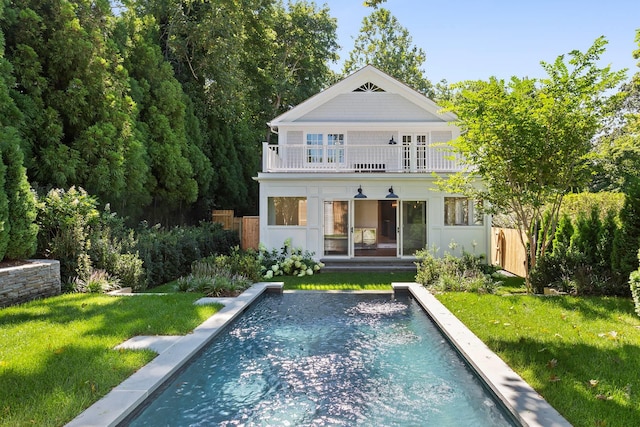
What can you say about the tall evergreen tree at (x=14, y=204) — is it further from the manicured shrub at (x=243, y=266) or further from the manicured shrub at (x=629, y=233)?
the manicured shrub at (x=629, y=233)

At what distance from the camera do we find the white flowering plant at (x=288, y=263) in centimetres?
1261

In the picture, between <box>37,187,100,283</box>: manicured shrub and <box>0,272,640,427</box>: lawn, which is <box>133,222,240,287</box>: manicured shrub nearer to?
<box>37,187,100,283</box>: manicured shrub

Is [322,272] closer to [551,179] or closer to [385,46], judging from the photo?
[551,179]

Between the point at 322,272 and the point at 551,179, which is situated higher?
the point at 551,179

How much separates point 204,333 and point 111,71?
9.02 m

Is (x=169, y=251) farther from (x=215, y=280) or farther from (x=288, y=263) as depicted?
(x=288, y=263)

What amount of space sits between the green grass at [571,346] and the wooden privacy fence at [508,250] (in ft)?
A: 13.0

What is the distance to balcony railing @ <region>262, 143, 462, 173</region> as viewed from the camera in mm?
14742

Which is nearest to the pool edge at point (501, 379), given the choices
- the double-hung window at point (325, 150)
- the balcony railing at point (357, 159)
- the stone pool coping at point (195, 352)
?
the stone pool coping at point (195, 352)

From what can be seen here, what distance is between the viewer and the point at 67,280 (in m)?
8.66

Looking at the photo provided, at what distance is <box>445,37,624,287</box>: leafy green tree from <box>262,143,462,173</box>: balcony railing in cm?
532

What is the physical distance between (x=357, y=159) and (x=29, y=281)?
1146cm

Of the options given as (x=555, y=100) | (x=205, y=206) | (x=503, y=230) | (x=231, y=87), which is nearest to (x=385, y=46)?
(x=231, y=87)

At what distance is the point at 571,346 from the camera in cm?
530
